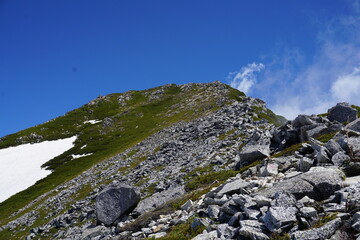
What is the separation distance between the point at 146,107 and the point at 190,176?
114631 mm

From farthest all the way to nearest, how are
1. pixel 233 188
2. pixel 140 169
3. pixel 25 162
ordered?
pixel 25 162 → pixel 140 169 → pixel 233 188

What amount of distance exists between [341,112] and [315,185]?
2046 centimetres

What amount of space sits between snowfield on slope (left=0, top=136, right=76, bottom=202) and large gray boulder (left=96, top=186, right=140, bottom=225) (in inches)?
2506

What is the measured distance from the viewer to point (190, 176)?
31078 mm

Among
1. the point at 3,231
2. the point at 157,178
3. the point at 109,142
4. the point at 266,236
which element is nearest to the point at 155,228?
the point at 266,236

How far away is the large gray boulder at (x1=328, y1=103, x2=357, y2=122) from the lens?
28.1 meters

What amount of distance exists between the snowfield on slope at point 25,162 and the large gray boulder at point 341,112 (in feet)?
251

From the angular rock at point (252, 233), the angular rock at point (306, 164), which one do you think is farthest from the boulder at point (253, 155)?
the angular rock at point (252, 233)

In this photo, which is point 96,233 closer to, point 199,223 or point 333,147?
point 199,223

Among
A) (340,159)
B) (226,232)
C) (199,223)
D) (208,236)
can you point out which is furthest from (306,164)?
(208,236)

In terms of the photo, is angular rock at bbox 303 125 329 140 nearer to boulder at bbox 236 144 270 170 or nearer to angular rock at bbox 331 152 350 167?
boulder at bbox 236 144 270 170

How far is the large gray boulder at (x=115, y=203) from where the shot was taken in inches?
918

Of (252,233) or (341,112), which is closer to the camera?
(252,233)

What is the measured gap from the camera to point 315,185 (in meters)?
11.8
